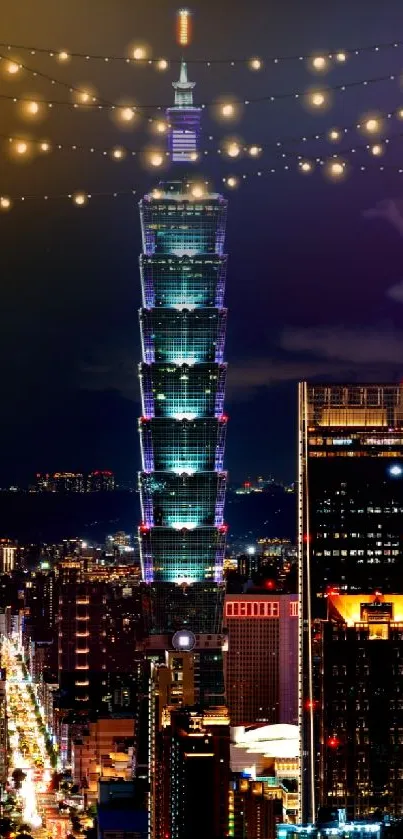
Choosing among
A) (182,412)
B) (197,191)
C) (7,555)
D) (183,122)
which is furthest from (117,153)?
(7,555)

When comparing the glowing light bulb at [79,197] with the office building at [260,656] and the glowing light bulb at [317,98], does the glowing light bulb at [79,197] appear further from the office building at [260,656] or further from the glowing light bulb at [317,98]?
the office building at [260,656]

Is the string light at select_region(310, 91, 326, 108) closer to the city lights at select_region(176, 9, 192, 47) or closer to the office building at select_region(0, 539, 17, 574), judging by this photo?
the city lights at select_region(176, 9, 192, 47)

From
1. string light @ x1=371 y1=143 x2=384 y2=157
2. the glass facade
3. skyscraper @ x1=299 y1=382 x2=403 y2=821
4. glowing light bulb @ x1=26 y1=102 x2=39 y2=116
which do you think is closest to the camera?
glowing light bulb @ x1=26 y1=102 x2=39 y2=116

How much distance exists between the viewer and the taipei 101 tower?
24.3 m

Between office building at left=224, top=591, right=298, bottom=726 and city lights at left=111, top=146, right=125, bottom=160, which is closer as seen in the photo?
city lights at left=111, top=146, right=125, bottom=160

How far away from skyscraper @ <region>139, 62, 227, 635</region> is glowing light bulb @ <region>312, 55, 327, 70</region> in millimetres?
9519

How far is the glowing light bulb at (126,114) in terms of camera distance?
14.2 m

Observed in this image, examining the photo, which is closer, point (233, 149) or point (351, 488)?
point (233, 149)

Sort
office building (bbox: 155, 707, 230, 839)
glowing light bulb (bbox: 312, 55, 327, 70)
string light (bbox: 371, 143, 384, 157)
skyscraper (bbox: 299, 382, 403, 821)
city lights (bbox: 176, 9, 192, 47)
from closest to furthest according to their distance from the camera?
string light (bbox: 371, 143, 384, 157) < glowing light bulb (bbox: 312, 55, 327, 70) < city lights (bbox: 176, 9, 192, 47) < office building (bbox: 155, 707, 230, 839) < skyscraper (bbox: 299, 382, 403, 821)

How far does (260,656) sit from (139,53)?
12192 millimetres

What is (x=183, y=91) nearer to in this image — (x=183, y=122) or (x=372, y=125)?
(x=183, y=122)

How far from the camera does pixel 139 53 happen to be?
45.8ft

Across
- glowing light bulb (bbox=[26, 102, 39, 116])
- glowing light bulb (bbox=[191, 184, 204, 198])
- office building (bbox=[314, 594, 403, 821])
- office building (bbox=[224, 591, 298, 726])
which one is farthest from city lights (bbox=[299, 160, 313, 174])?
office building (bbox=[224, 591, 298, 726])

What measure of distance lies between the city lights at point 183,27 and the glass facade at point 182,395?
946 centimetres
